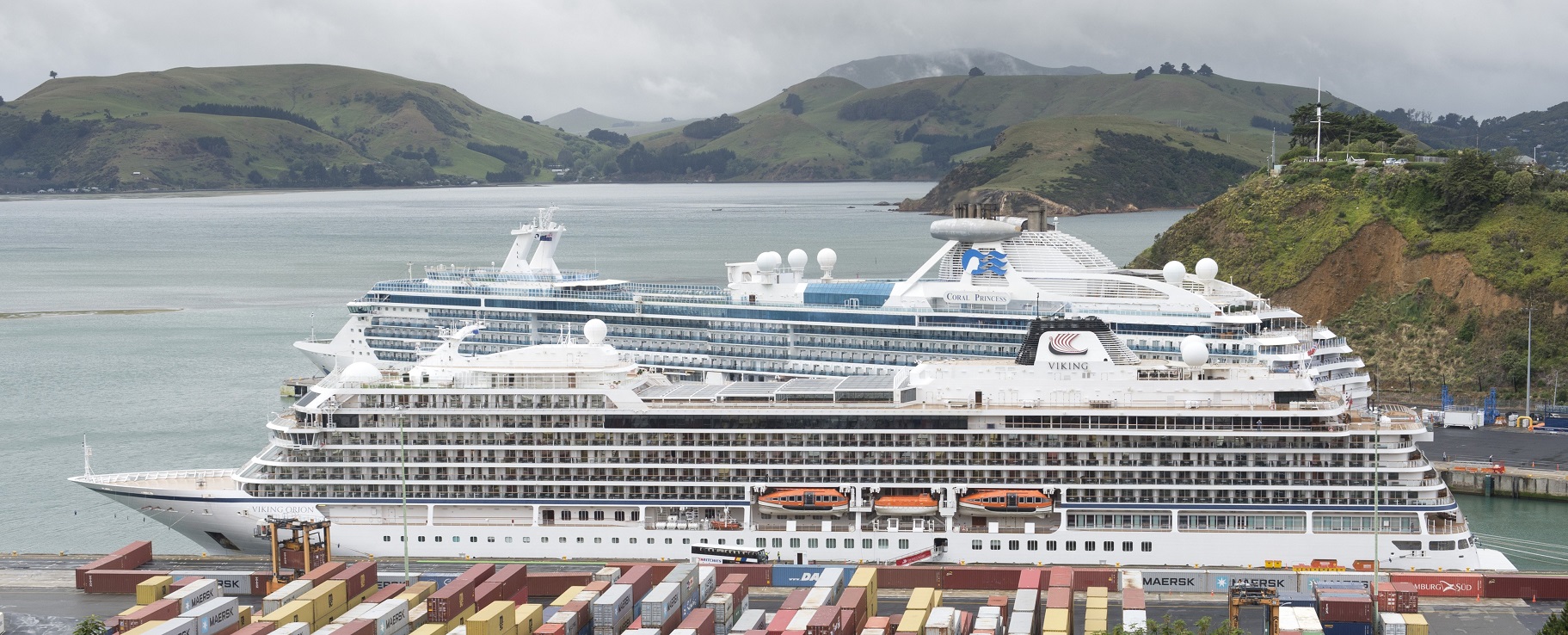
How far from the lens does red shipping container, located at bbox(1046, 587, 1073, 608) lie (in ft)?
115

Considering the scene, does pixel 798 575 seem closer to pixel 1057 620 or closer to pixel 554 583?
pixel 554 583

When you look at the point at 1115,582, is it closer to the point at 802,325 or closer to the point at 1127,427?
the point at 1127,427

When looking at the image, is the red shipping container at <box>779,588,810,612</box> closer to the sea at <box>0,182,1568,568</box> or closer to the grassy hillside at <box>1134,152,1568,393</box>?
the sea at <box>0,182,1568,568</box>

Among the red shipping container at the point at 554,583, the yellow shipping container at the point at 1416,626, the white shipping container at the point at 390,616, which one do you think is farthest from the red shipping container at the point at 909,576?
the white shipping container at the point at 390,616

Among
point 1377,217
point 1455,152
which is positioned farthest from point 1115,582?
point 1455,152

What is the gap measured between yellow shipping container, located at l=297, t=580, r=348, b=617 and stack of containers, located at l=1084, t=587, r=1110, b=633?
16.9 m

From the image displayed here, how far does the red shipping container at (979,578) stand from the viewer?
129ft

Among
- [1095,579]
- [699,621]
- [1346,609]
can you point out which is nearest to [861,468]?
[1095,579]

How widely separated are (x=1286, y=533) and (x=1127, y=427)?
4.72 metres

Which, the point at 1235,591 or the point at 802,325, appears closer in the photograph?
the point at 1235,591

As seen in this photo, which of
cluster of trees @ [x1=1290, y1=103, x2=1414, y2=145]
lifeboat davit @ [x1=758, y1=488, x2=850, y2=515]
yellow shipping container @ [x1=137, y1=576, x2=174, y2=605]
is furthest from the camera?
cluster of trees @ [x1=1290, y1=103, x2=1414, y2=145]

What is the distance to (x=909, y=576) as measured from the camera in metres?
39.3

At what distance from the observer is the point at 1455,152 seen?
300 ft

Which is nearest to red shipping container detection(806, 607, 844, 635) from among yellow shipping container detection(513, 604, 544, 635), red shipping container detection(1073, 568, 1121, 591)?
yellow shipping container detection(513, 604, 544, 635)
